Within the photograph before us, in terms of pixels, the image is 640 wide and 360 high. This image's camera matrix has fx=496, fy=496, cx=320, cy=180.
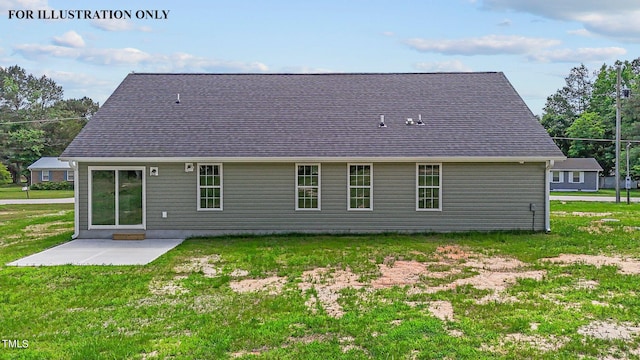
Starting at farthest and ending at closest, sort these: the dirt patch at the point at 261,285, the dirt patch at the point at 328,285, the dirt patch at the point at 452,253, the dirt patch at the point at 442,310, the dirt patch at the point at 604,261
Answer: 1. the dirt patch at the point at 452,253
2. the dirt patch at the point at 604,261
3. the dirt patch at the point at 261,285
4. the dirt patch at the point at 328,285
5. the dirt patch at the point at 442,310

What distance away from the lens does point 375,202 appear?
1303 cm

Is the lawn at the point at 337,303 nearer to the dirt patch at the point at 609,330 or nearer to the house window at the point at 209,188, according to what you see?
the dirt patch at the point at 609,330

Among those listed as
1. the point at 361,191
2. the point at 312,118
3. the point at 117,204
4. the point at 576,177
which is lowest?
the point at 117,204

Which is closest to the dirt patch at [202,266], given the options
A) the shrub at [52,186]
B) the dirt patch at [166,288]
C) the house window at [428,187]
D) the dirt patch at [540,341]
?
the dirt patch at [166,288]

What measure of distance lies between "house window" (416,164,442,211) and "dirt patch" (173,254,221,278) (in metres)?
5.68

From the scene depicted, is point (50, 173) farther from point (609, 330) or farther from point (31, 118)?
point (609, 330)

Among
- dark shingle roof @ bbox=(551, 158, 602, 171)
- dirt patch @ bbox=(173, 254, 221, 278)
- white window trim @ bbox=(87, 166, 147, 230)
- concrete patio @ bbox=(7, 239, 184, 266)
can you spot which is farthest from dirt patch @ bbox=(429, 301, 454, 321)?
dark shingle roof @ bbox=(551, 158, 602, 171)

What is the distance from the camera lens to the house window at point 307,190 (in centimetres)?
1301

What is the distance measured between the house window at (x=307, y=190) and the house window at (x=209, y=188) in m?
2.05

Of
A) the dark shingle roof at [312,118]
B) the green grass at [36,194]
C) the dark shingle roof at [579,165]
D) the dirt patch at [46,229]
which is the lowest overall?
the dirt patch at [46,229]

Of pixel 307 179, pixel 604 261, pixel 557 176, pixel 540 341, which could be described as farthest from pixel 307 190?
pixel 557 176

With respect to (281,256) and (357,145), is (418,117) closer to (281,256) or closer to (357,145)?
(357,145)

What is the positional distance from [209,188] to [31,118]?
46.3m

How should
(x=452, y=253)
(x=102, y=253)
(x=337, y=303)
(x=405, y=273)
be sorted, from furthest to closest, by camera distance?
1. (x=102, y=253)
2. (x=452, y=253)
3. (x=405, y=273)
4. (x=337, y=303)
